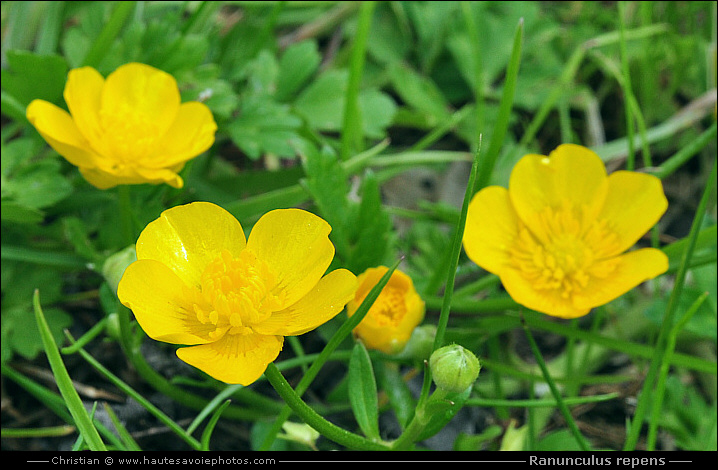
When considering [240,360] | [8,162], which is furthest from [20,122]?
[240,360]

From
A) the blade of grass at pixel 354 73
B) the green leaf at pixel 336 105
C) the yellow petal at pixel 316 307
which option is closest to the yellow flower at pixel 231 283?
the yellow petal at pixel 316 307

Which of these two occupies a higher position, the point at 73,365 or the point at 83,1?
the point at 83,1

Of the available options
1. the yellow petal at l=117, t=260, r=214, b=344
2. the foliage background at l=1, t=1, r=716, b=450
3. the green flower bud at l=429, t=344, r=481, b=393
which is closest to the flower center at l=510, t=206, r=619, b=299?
the foliage background at l=1, t=1, r=716, b=450

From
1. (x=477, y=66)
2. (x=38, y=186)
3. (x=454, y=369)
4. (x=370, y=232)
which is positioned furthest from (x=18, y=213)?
(x=477, y=66)

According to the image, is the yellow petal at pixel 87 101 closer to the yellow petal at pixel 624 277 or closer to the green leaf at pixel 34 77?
the green leaf at pixel 34 77

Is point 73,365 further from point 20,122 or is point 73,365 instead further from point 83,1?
point 83,1

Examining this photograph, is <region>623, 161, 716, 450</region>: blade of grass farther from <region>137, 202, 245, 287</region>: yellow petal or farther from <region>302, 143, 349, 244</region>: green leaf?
<region>137, 202, 245, 287</region>: yellow petal

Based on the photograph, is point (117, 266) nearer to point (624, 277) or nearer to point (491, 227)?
point (491, 227)
